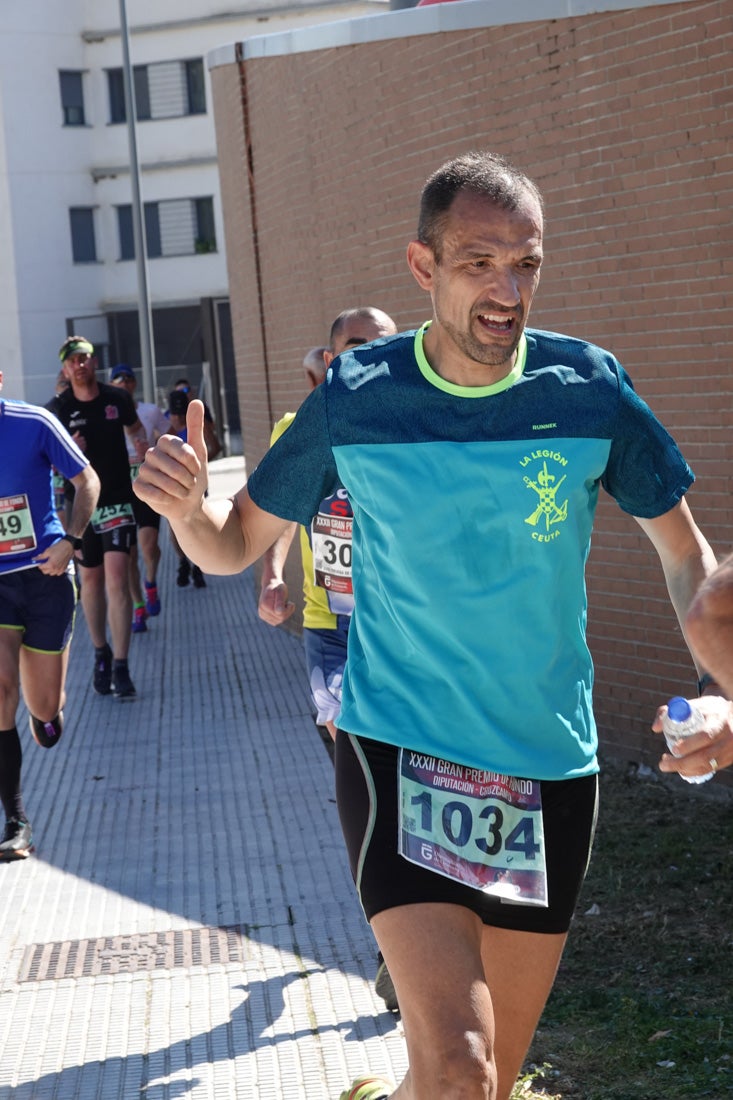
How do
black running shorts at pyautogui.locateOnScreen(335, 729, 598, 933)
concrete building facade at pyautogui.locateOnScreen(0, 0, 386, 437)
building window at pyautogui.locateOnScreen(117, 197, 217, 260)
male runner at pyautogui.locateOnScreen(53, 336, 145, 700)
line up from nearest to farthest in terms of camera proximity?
black running shorts at pyautogui.locateOnScreen(335, 729, 598, 933)
male runner at pyautogui.locateOnScreen(53, 336, 145, 700)
concrete building facade at pyautogui.locateOnScreen(0, 0, 386, 437)
building window at pyautogui.locateOnScreen(117, 197, 217, 260)

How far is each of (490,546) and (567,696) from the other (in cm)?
33

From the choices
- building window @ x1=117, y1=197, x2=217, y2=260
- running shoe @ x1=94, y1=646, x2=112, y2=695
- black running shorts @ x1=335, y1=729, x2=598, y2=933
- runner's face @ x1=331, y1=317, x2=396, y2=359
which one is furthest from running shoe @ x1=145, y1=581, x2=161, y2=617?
building window @ x1=117, y1=197, x2=217, y2=260

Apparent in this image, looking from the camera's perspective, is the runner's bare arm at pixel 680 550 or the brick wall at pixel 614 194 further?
the brick wall at pixel 614 194

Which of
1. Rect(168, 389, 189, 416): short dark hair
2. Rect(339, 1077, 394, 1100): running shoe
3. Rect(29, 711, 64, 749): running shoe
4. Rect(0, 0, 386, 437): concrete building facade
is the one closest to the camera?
Rect(339, 1077, 394, 1100): running shoe

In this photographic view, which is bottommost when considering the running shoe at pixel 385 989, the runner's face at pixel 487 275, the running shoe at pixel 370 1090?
the running shoe at pixel 385 989

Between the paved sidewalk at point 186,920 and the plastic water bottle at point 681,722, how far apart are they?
226 centimetres

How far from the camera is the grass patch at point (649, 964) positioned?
14.0 feet

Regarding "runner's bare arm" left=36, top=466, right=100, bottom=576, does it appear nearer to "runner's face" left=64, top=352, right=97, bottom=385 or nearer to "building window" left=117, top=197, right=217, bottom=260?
"runner's face" left=64, top=352, right=97, bottom=385

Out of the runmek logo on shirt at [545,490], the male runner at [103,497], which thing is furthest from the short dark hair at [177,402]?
the runmek logo on shirt at [545,490]

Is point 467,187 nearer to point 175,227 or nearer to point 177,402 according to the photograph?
point 177,402

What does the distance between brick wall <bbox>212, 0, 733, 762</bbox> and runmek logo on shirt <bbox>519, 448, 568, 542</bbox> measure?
4.00 metres

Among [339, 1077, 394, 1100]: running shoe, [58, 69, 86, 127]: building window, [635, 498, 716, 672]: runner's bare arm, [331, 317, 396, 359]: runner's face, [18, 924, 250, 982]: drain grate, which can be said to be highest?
[58, 69, 86, 127]: building window

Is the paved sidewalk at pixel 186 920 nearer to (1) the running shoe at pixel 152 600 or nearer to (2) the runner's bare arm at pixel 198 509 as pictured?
(2) the runner's bare arm at pixel 198 509

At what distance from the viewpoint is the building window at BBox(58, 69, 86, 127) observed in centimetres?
4506
